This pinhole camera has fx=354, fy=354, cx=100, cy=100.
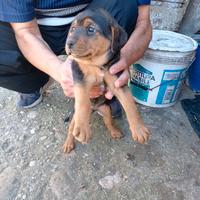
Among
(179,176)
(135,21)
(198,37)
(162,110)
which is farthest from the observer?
(198,37)

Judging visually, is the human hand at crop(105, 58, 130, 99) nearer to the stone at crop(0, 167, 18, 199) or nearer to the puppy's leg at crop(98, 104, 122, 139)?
the puppy's leg at crop(98, 104, 122, 139)

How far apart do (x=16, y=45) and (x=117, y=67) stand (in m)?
0.69

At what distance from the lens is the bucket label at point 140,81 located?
7.59 ft

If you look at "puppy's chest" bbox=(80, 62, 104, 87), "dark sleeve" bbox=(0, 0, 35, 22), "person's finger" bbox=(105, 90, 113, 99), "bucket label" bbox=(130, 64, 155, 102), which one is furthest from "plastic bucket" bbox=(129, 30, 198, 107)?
Result: "dark sleeve" bbox=(0, 0, 35, 22)

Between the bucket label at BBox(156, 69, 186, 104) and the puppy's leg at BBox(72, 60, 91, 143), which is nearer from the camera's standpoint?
the puppy's leg at BBox(72, 60, 91, 143)

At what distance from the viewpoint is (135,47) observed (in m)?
1.89

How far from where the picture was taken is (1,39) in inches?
78.1

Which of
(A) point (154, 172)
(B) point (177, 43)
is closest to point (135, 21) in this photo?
(B) point (177, 43)

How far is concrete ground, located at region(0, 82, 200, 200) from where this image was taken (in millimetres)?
1835

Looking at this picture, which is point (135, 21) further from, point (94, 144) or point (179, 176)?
point (179, 176)

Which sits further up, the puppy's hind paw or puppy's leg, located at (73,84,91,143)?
puppy's leg, located at (73,84,91,143)

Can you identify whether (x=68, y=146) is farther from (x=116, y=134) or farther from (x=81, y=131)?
(x=81, y=131)

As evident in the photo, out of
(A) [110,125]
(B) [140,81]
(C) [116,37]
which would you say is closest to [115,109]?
(A) [110,125]

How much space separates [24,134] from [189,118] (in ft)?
3.51
